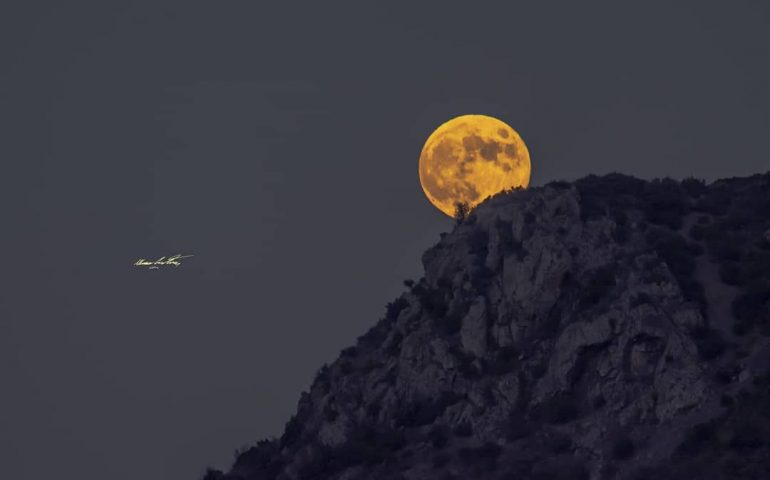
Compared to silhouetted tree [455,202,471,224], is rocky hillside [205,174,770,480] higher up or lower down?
lower down

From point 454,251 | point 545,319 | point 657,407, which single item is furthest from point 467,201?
point 657,407

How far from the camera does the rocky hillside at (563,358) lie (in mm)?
139875

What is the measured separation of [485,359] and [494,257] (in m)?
9.03

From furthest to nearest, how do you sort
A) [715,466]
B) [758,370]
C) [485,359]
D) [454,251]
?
[454,251] < [485,359] < [758,370] < [715,466]

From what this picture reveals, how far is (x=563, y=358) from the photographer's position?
147375 mm

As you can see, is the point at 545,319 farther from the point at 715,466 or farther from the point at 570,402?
the point at 715,466

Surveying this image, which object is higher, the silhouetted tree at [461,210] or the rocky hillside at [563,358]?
the silhouetted tree at [461,210]

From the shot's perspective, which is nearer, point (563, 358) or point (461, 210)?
point (563, 358)

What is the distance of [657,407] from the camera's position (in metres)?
141

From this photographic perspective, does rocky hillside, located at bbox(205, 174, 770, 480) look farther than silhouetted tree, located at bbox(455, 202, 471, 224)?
No

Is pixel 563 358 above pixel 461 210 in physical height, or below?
below

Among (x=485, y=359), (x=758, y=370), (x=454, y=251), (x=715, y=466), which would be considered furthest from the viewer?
(x=454, y=251)

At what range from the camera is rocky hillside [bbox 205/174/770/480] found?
13988 cm

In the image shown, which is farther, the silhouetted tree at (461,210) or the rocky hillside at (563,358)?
the silhouetted tree at (461,210)
